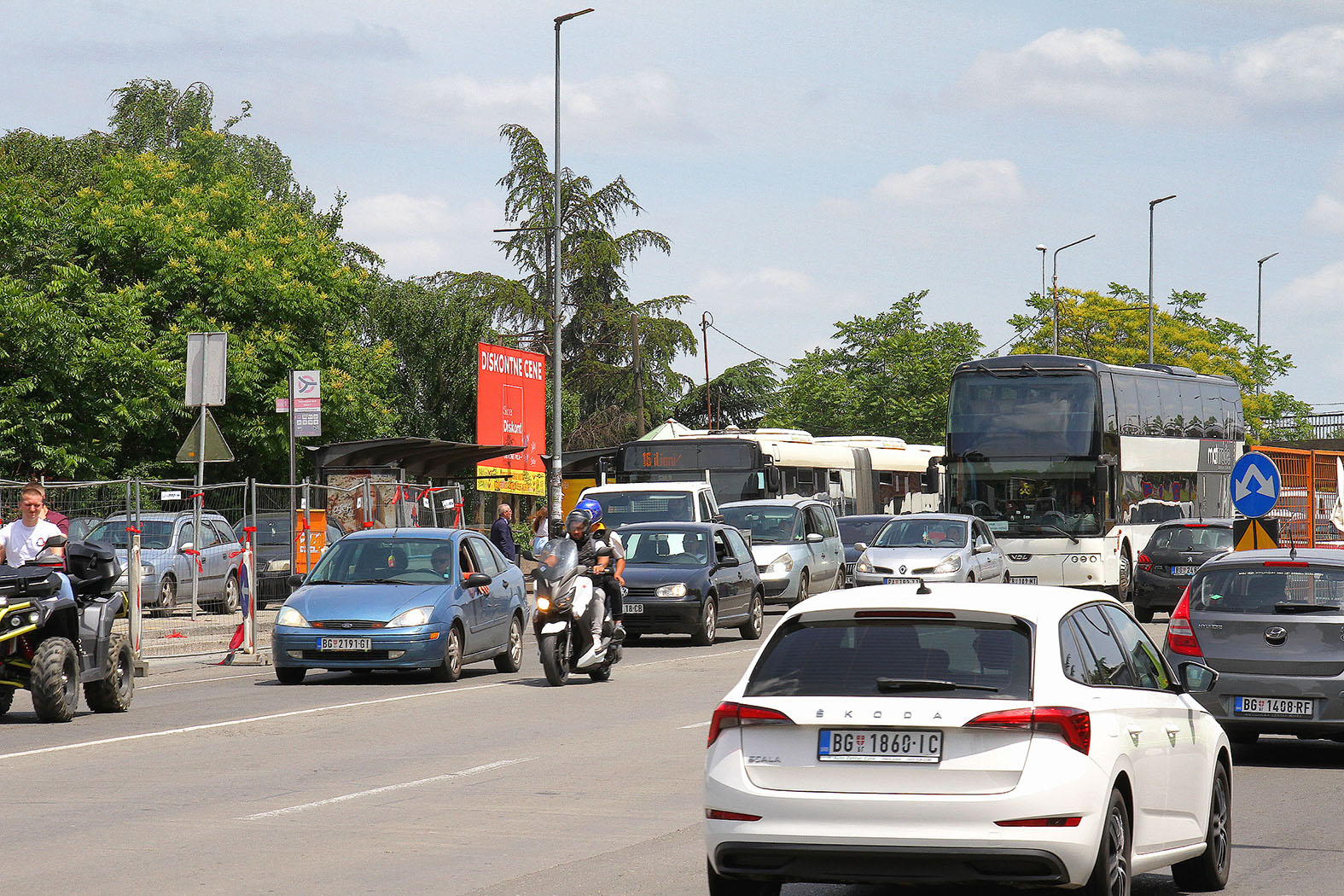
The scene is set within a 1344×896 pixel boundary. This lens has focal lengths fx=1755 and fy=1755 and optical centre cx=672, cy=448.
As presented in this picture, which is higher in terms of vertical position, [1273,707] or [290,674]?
[1273,707]

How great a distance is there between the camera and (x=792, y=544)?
30.2 m

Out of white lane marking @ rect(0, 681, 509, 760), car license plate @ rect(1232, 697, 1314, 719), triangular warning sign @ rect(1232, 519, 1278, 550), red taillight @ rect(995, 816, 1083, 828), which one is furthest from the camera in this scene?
triangular warning sign @ rect(1232, 519, 1278, 550)

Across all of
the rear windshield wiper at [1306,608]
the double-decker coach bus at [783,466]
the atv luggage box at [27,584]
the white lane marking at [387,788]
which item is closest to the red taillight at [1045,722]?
the white lane marking at [387,788]

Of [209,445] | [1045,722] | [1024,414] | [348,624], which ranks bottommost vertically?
[348,624]

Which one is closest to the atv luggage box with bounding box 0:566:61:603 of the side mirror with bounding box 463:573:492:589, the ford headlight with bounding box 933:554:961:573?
the side mirror with bounding box 463:573:492:589

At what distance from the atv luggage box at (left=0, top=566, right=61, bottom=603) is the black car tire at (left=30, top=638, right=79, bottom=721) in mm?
417

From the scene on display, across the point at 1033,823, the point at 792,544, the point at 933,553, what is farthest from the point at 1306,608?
the point at 792,544

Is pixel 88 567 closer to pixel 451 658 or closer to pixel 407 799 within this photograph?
pixel 451 658

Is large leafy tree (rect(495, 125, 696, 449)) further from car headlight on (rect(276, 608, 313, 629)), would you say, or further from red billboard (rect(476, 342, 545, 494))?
car headlight on (rect(276, 608, 313, 629))

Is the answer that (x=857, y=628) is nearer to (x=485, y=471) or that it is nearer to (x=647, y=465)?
(x=647, y=465)

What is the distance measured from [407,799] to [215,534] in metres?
17.7

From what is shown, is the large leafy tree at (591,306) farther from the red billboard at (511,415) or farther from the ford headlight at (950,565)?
the ford headlight at (950,565)

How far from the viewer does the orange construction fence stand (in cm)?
2842

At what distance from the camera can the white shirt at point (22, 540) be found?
14.8m
